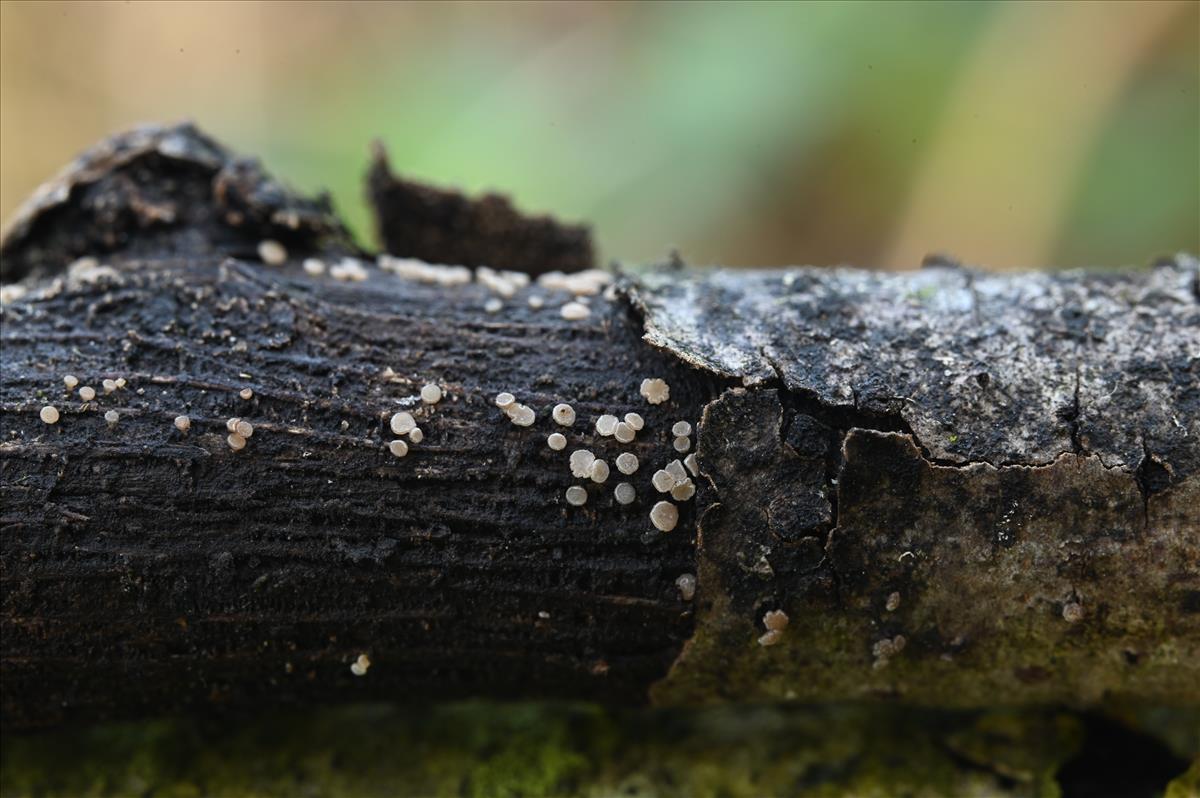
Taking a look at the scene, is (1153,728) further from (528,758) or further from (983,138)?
(983,138)

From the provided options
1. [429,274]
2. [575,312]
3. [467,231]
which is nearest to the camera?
[575,312]

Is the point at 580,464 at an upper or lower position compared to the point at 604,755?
upper

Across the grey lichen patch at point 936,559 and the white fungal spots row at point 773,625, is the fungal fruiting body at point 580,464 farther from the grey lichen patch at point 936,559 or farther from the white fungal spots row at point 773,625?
the white fungal spots row at point 773,625

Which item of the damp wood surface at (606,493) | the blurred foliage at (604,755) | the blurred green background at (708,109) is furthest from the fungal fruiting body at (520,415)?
the blurred green background at (708,109)

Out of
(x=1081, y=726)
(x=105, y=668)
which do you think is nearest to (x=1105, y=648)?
(x=1081, y=726)

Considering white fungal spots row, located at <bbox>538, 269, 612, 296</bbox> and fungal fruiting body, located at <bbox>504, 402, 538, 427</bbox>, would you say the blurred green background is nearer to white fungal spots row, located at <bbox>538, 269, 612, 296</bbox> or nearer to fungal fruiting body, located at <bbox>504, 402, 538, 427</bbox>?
white fungal spots row, located at <bbox>538, 269, 612, 296</bbox>

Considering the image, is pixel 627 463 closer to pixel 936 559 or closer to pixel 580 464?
pixel 580 464

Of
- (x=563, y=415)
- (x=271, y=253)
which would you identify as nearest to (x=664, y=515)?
(x=563, y=415)

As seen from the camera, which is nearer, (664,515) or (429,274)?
(664,515)
